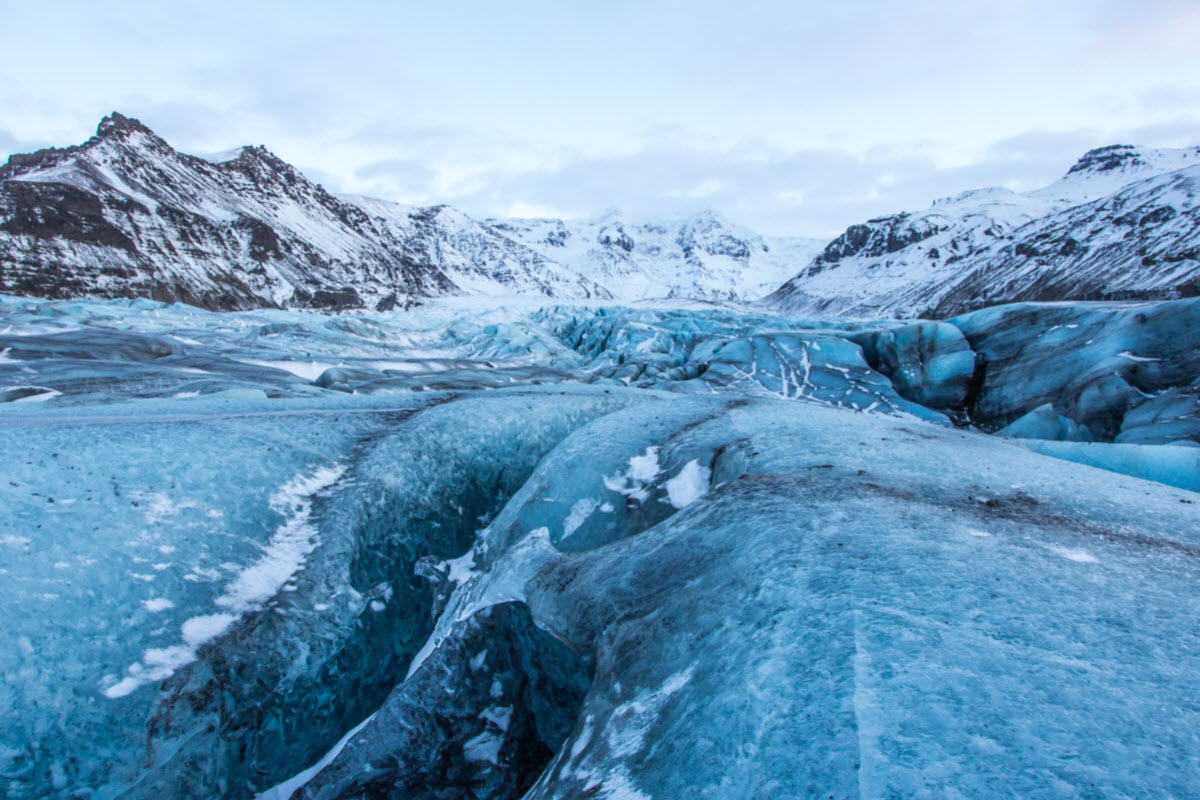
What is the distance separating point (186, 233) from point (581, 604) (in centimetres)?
8463

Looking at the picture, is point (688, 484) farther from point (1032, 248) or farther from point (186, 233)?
point (1032, 248)

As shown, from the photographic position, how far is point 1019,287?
89.0m

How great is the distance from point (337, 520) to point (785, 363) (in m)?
16.3

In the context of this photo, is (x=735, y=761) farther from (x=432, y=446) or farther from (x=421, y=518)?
(x=432, y=446)

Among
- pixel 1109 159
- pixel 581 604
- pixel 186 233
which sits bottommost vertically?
pixel 581 604

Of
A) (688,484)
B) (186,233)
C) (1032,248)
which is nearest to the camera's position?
(688,484)

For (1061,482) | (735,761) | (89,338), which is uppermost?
(89,338)

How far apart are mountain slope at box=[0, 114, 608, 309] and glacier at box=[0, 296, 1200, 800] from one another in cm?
6727

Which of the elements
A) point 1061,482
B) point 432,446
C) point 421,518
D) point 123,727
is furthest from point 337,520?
point 1061,482

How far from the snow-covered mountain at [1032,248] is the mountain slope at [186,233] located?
96.2m

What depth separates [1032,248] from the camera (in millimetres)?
94875

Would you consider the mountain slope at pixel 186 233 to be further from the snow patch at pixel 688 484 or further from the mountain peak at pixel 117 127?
the snow patch at pixel 688 484

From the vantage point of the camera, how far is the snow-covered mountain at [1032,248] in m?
74.6

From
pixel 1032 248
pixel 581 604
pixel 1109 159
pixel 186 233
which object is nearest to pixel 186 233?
pixel 186 233
